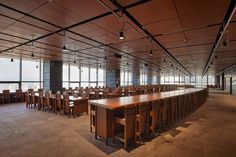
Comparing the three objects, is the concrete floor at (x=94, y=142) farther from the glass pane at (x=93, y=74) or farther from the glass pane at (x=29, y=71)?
the glass pane at (x=93, y=74)

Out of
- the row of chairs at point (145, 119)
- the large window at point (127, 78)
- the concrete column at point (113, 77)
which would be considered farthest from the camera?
the large window at point (127, 78)

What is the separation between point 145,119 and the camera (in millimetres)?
3930

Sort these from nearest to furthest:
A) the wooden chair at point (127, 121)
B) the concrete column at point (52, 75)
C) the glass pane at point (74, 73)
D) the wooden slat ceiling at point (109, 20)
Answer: the wooden slat ceiling at point (109, 20), the wooden chair at point (127, 121), the concrete column at point (52, 75), the glass pane at point (74, 73)

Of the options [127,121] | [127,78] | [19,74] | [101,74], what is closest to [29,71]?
[19,74]

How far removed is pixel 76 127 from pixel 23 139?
1.49 metres

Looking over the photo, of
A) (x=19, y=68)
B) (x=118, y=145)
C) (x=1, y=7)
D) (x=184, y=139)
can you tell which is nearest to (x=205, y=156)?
(x=184, y=139)

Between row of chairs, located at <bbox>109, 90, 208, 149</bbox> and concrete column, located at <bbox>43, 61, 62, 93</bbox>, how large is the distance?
875cm

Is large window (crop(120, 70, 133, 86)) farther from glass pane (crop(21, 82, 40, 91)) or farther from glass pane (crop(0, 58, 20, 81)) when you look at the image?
glass pane (crop(0, 58, 20, 81))

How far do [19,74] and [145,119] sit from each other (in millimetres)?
11096

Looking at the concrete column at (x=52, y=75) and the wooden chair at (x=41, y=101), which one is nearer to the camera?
the wooden chair at (x=41, y=101)


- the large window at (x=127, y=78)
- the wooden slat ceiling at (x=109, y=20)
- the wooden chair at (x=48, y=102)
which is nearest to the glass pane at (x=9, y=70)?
the wooden chair at (x=48, y=102)

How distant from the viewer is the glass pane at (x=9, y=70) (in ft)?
33.8

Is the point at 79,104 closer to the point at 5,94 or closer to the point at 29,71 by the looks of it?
the point at 5,94

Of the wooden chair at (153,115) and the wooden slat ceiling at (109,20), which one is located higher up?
the wooden slat ceiling at (109,20)
